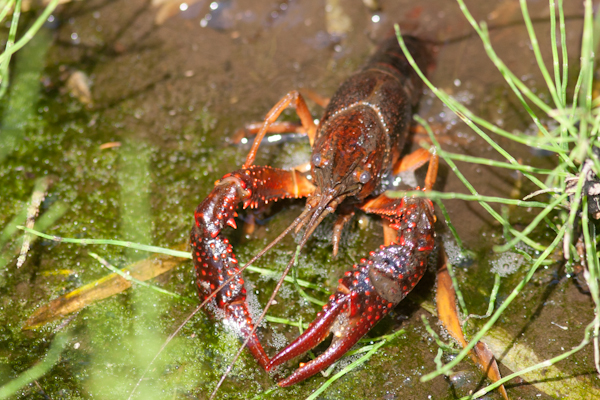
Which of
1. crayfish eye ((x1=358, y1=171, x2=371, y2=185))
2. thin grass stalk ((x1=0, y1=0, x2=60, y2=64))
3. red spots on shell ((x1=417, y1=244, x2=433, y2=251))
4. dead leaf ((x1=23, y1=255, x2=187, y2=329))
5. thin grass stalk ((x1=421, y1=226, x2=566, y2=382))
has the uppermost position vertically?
thin grass stalk ((x1=0, y1=0, x2=60, y2=64))

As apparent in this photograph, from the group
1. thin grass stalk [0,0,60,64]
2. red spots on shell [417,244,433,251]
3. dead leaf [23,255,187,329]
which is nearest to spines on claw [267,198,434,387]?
red spots on shell [417,244,433,251]

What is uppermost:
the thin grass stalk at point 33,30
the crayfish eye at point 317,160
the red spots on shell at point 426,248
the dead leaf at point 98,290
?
the thin grass stalk at point 33,30

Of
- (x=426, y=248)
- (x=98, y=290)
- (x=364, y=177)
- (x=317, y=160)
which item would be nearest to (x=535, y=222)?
(x=426, y=248)

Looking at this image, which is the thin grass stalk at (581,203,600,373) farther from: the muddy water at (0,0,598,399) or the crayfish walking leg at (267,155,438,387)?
the crayfish walking leg at (267,155,438,387)

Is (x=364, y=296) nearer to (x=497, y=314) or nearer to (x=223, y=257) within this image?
(x=497, y=314)

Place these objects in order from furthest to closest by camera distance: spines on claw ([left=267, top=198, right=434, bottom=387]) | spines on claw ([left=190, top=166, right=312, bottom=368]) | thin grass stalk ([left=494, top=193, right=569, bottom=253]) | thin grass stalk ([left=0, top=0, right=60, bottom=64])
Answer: spines on claw ([left=190, top=166, right=312, bottom=368]), spines on claw ([left=267, top=198, right=434, bottom=387]), thin grass stalk ([left=0, top=0, right=60, bottom=64]), thin grass stalk ([left=494, top=193, right=569, bottom=253])

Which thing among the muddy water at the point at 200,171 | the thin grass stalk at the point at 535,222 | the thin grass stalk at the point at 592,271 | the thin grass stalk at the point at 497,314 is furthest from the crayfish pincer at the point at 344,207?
the thin grass stalk at the point at 592,271

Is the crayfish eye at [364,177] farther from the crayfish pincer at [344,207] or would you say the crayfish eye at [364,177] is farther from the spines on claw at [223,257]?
the spines on claw at [223,257]
